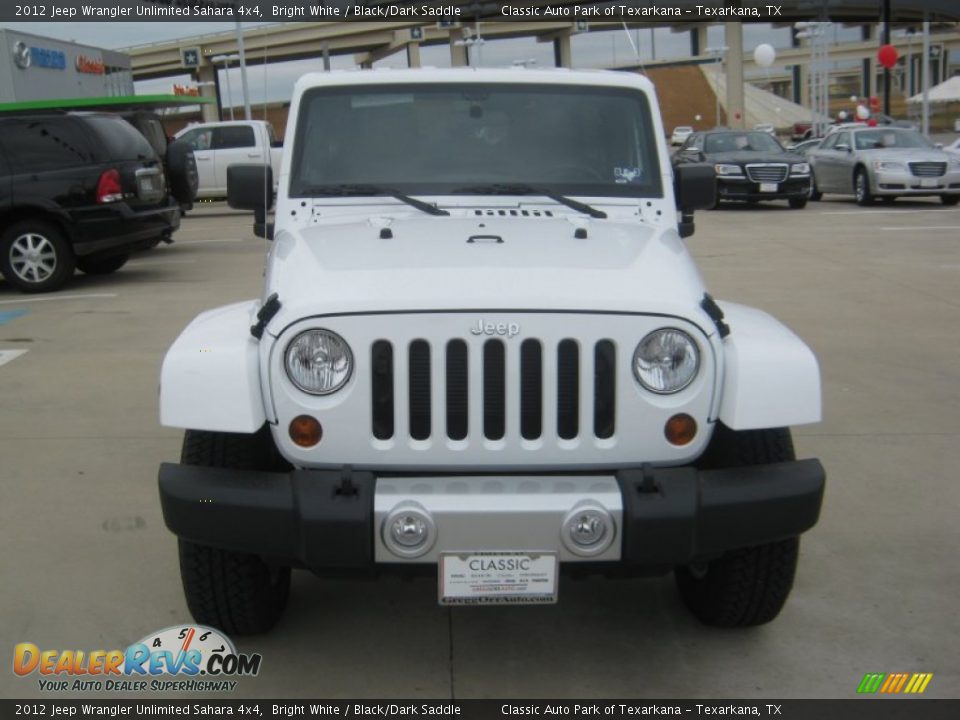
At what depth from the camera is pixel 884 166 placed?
62.4 ft

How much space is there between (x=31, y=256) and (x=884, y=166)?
538 inches

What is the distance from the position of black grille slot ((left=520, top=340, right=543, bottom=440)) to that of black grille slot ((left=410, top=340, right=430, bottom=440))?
0.27 metres

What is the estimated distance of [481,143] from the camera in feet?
15.3

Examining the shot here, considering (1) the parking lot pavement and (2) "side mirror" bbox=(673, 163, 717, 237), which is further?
(2) "side mirror" bbox=(673, 163, 717, 237)

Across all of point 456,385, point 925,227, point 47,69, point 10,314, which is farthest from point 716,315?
point 47,69

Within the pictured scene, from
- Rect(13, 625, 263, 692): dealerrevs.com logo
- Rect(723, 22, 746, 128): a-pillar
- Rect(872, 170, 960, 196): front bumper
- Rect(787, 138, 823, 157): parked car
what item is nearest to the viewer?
Rect(13, 625, 263, 692): dealerrevs.com logo

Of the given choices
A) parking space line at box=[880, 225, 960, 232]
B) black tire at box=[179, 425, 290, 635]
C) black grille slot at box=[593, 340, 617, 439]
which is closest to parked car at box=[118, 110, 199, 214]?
parking space line at box=[880, 225, 960, 232]

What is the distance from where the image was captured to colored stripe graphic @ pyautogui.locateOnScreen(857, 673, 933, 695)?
136 inches

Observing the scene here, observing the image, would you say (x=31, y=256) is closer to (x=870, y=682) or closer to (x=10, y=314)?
(x=10, y=314)

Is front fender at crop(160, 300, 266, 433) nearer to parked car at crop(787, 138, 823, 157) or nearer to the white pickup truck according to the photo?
the white pickup truck

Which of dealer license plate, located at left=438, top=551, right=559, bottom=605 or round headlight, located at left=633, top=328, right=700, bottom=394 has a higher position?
round headlight, located at left=633, top=328, right=700, bottom=394

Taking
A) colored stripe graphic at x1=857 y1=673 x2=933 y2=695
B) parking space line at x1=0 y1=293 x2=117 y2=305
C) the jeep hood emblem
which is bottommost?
colored stripe graphic at x1=857 y1=673 x2=933 y2=695

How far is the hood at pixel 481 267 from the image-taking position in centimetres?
325
